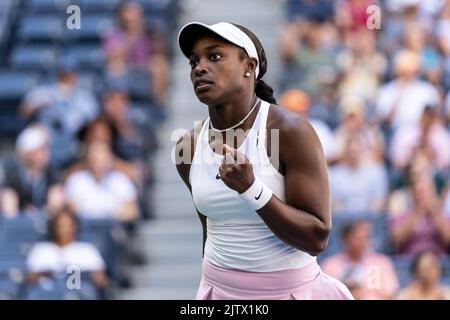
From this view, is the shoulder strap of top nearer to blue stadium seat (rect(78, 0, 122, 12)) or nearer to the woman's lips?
the woman's lips

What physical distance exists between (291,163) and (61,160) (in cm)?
494

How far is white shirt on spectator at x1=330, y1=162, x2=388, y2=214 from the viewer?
27.0 ft

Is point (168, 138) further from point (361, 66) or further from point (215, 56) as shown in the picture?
point (215, 56)

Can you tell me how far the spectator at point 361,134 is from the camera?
841 cm

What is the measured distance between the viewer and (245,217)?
4184 mm

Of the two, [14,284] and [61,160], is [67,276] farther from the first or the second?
[61,160]

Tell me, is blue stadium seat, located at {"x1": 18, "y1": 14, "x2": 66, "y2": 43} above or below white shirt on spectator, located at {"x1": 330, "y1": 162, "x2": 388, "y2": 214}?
above

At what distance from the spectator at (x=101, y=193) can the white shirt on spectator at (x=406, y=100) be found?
1894 mm

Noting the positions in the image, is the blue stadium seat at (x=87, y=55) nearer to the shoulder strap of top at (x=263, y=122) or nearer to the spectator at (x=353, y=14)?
the spectator at (x=353, y=14)

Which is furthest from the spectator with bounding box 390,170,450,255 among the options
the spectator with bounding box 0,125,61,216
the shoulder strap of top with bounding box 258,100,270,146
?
the shoulder strap of top with bounding box 258,100,270,146

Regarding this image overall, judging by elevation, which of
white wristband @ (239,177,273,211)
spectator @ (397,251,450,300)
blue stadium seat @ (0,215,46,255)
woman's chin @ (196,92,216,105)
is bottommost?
spectator @ (397,251,450,300)

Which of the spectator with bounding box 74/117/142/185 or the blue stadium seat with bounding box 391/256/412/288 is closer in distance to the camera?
the blue stadium seat with bounding box 391/256/412/288

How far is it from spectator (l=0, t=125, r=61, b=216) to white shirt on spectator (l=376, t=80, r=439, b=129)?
2362 millimetres
